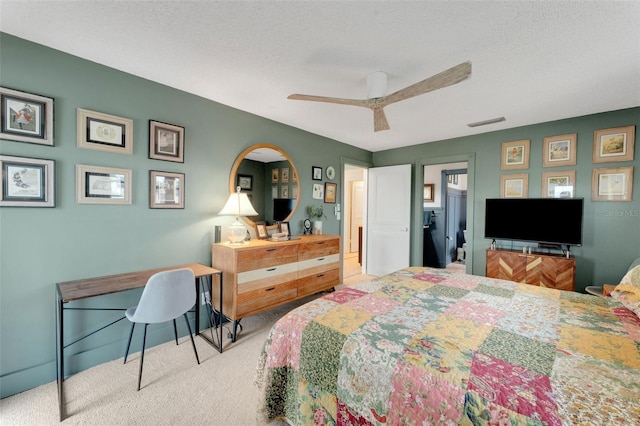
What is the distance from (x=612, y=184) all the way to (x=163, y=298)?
4621 millimetres

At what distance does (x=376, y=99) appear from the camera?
2084 mm

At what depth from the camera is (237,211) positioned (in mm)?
2775

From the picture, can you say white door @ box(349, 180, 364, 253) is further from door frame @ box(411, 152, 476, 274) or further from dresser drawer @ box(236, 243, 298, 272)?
dresser drawer @ box(236, 243, 298, 272)

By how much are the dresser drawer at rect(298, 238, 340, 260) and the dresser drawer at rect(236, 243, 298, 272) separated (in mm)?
120

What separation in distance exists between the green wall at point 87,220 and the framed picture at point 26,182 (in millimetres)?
49

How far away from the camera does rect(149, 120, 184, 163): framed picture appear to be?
2381 millimetres

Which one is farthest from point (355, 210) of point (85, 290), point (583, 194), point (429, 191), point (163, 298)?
point (85, 290)

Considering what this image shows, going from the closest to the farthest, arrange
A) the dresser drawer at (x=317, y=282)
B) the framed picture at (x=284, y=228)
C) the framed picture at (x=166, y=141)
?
1. the framed picture at (x=166, y=141)
2. the dresser drawer at (x=317, y=282)
3. the framed picture at (x=284, y=228)

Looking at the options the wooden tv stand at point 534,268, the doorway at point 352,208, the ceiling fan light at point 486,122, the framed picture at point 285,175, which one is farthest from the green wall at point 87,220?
the doorway at point 352,208

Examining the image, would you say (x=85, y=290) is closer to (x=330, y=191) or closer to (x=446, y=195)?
(x=330, y=191)

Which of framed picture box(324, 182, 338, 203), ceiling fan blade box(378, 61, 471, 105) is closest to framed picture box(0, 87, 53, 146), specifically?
ceiling fan blade box(378, 61, 471, 105)

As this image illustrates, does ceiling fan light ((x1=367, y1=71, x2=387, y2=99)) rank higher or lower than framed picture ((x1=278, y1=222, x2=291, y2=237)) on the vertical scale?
higher

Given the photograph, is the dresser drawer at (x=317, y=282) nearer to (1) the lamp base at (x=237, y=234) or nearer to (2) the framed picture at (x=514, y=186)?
(1) the lamp base at (x=237, y=234)

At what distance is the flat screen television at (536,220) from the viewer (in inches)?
119
